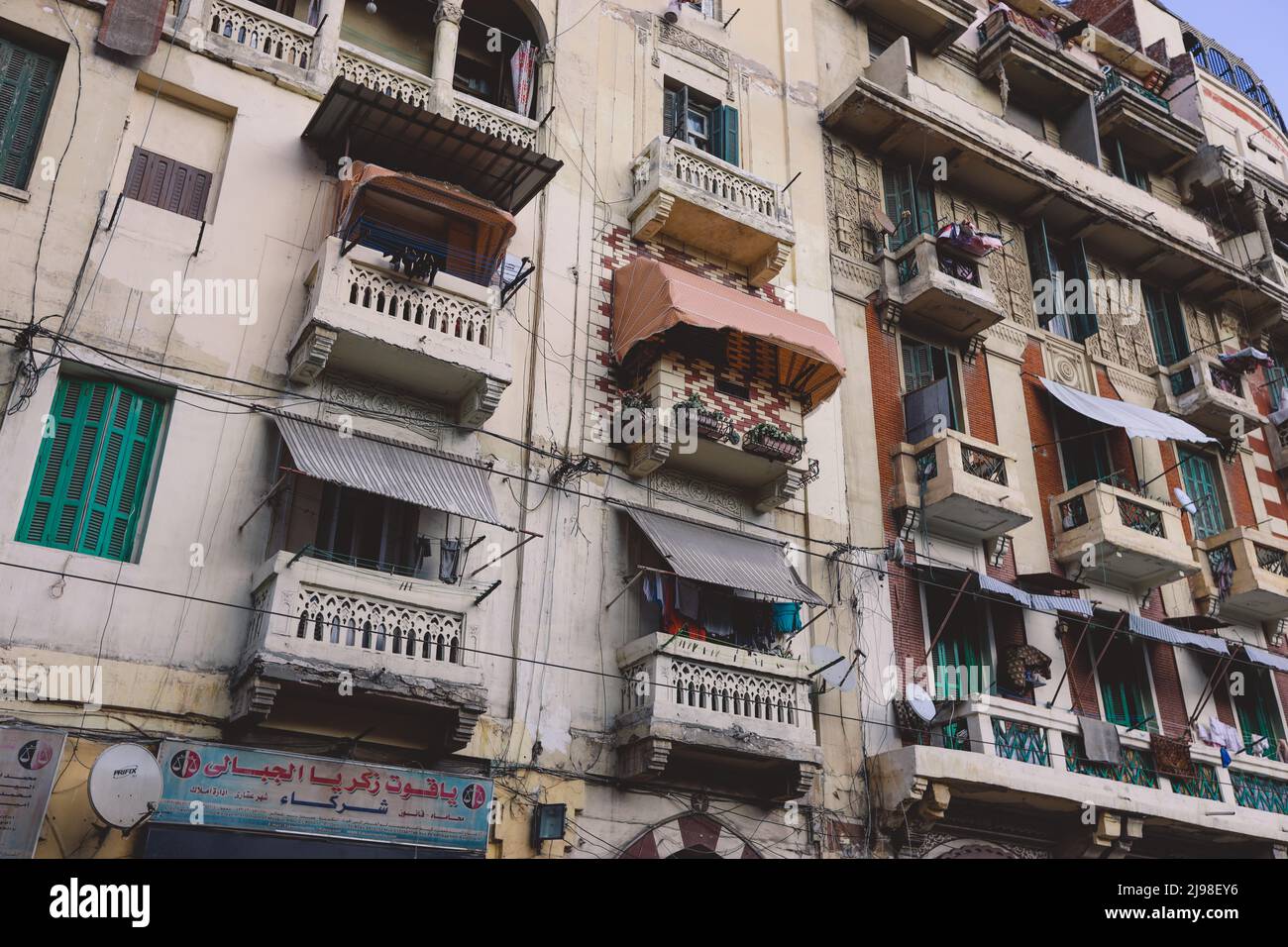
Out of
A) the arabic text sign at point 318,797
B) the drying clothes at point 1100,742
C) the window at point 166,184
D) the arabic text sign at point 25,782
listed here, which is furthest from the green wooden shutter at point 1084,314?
the arabic text sign at point 25,782

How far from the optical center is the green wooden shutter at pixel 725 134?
20.3m

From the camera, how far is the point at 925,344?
21250 mm

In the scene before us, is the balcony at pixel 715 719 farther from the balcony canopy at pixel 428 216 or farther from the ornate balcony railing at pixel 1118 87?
the ornate balcony railing at pixel 1118 87

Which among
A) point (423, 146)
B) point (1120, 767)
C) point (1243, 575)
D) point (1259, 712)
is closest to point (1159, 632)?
point (1120, 767)

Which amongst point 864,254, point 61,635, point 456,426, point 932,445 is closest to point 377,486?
point 456,426

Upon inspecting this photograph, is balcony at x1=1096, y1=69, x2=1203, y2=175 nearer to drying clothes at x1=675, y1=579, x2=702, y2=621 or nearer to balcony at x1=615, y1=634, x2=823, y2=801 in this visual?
drying clothes at x1=675, y1=579, x2=702, y2=621

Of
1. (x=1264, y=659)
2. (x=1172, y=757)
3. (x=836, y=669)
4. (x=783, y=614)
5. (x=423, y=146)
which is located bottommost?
(x=1172, y=757)

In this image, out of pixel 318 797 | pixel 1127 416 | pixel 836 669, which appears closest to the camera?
pixel 318 797

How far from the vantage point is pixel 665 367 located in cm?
1683

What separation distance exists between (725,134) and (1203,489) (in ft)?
39.7

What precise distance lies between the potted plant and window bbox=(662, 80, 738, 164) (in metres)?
5.63

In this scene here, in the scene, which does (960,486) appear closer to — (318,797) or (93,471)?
(318,797)

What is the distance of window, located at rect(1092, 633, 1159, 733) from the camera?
1983 centimetres

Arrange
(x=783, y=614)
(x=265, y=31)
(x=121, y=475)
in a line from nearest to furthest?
(x=121, y=475), (x=265, y=31), (x=783, y=614)
